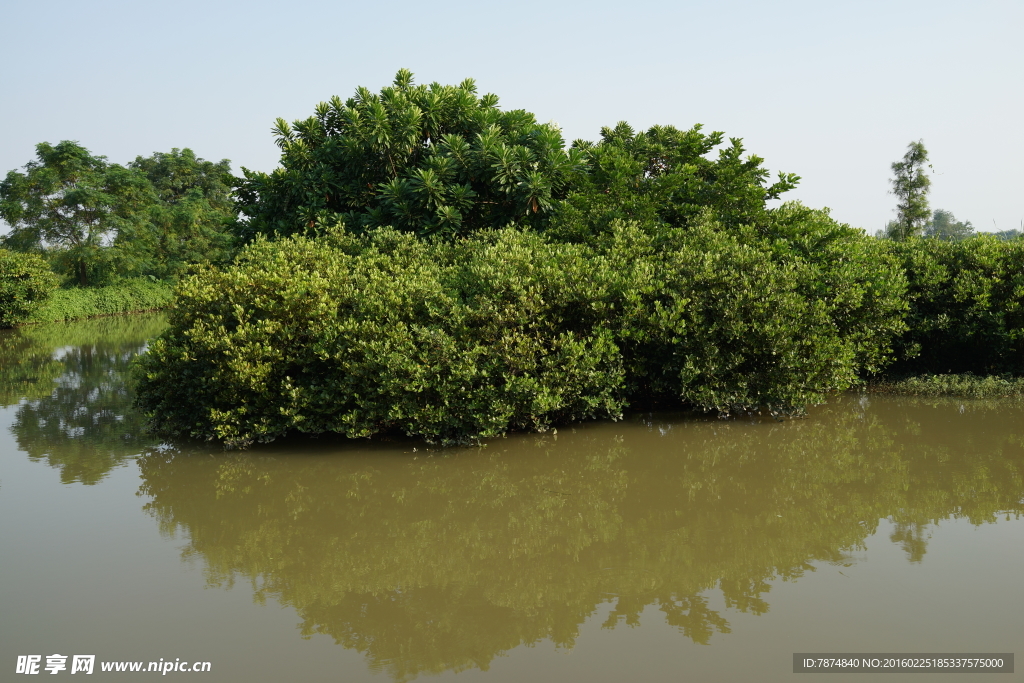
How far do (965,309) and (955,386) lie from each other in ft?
4.97

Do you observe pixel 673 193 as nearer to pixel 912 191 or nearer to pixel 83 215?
pixel 912 191

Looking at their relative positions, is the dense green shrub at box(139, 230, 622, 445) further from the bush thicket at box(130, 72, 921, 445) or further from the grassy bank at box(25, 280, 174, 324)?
the grassy bank at box(25, 280, 174, 324)

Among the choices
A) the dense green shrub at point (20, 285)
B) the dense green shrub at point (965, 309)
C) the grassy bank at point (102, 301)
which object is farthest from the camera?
the grassy bank at point (102, 301)

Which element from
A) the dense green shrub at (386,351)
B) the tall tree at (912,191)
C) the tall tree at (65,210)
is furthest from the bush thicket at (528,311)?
the tall tree at (65,210)

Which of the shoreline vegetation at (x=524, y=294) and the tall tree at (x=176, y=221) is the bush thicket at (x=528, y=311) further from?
the tall tree at (x=176, y=221)

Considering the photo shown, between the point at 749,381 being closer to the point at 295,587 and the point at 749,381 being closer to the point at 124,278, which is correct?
the point at 295,587

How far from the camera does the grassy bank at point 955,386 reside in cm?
1212

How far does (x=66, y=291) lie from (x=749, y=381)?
41.1m

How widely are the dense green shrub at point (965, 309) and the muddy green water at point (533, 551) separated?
90.3 inches

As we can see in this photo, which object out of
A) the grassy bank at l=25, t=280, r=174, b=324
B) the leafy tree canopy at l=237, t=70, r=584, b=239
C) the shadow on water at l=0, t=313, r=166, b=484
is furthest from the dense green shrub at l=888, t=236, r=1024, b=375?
the grassy bank at l=25, t=280, r=174, b=324

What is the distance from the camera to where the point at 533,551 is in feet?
22.4

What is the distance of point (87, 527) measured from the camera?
7.68 meters

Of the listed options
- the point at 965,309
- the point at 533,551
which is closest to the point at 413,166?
the point at 533,551

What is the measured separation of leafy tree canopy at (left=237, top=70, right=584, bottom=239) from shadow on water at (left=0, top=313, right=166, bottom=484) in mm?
4560
